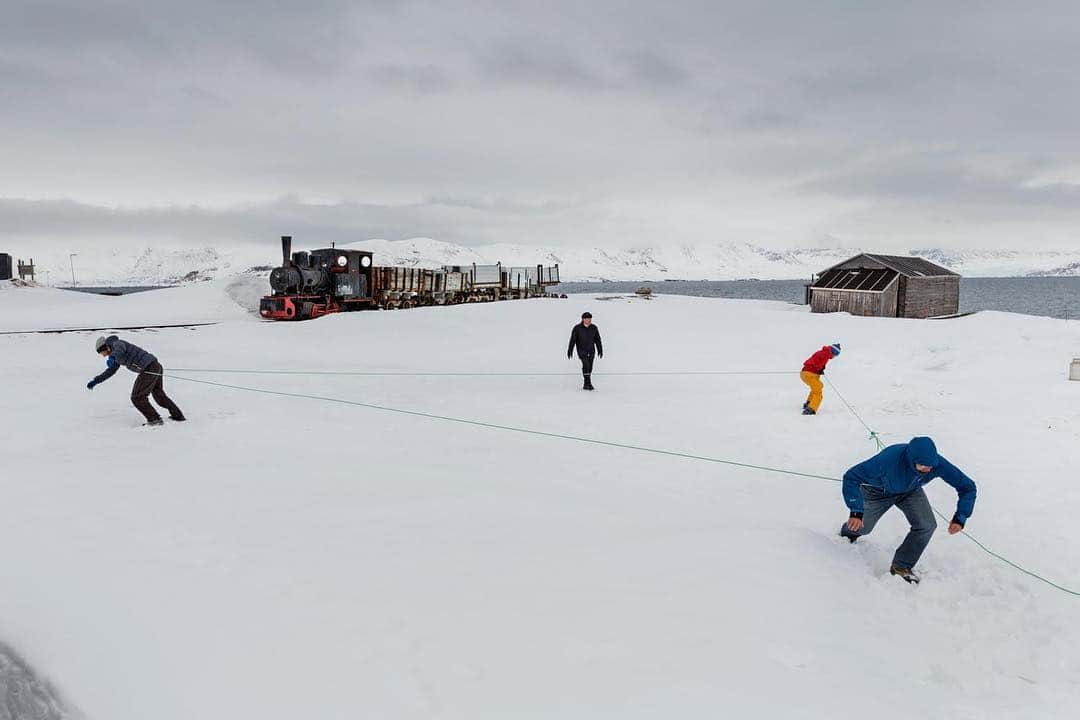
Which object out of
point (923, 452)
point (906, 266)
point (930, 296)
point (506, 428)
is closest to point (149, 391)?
point (506, 428)

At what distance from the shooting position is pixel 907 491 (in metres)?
6.48

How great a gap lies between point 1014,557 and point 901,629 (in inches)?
99.7

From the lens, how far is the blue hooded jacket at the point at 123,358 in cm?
1089

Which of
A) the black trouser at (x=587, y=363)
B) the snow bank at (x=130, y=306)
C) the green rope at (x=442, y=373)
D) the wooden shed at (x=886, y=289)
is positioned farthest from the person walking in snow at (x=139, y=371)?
the wooden shed at (x=886, y=289)

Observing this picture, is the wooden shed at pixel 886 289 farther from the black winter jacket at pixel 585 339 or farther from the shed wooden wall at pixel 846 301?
the black winter jacket at pixel 585 339

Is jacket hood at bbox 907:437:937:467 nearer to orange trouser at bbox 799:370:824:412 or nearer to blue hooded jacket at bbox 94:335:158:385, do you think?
orange trouser at bbox 799:370:824:412

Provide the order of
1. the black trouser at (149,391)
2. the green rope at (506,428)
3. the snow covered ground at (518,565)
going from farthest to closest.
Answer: the black trouser at (149,391) < the green rope at (506,428) < the snow covered ground at (518,565)

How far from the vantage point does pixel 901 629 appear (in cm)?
572

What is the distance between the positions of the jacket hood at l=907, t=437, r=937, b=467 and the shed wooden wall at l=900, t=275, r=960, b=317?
3473 centimetres

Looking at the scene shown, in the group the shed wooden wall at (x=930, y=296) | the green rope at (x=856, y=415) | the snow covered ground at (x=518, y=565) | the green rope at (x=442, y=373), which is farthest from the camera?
the shed wooden wall at (x=930, y=296)

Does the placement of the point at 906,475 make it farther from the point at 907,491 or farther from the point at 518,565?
the point at 518,565

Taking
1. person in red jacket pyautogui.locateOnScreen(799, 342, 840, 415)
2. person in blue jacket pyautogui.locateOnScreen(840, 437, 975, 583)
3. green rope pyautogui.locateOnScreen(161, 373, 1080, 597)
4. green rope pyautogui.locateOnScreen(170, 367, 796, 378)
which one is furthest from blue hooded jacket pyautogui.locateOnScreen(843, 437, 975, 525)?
green rope pyautogui.locateOnScreen(170, 367, 796, 378)

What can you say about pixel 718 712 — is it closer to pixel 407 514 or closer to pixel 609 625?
pixel 609 625

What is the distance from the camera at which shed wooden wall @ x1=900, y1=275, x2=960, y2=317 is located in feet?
119
